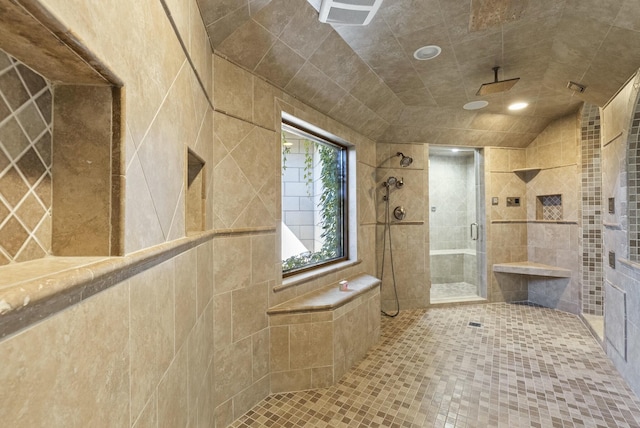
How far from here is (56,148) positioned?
2.06 feet

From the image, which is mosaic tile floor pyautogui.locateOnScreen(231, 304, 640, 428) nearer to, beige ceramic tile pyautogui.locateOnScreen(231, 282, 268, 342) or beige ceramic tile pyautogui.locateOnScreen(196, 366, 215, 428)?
beige ceramic tile pyautogui.locateOnScreen(196, 366, 215, 428)

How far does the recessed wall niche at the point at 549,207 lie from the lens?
387 cm

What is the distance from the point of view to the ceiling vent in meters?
1.50

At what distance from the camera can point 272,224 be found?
2.08m

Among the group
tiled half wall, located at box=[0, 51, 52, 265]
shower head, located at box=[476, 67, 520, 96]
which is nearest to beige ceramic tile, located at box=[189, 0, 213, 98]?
tiled half wall, located at box=[0, 51, 52, 265]

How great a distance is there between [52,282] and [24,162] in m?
0.28

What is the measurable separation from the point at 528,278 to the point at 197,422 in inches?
182

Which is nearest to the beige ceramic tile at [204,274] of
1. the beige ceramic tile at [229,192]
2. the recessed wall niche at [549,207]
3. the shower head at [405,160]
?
the beige ceramic tile at [229,192]

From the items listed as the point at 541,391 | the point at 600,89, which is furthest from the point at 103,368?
the point at 600,89

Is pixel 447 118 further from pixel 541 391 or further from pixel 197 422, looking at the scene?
pixel 197 422

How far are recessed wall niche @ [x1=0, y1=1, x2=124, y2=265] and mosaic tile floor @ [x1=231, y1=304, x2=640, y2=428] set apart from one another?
1742mm

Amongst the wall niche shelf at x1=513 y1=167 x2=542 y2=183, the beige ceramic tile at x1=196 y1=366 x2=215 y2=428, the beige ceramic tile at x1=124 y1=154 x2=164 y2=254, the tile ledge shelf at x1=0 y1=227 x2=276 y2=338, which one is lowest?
the beige ceramic tile at x1=196 y1=366 x2=215 y2=428

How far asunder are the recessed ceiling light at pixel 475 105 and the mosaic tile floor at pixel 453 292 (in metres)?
2.61

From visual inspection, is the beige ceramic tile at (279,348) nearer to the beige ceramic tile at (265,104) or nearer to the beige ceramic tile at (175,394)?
the beige ceramic tile at (175,394)
